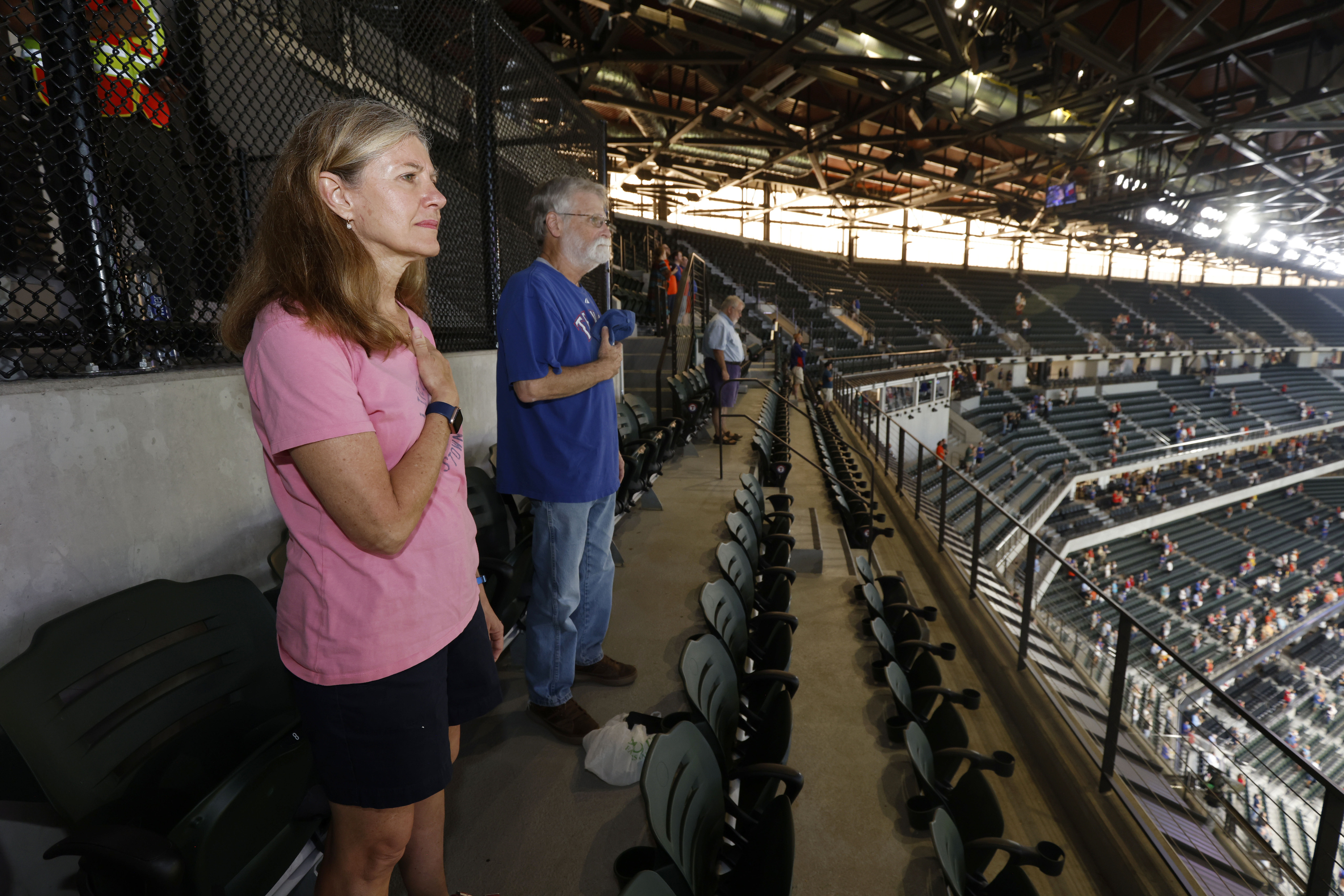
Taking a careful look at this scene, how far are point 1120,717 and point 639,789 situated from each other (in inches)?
71.4

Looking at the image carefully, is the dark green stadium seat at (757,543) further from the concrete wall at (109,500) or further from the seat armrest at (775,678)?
the concrete wall at (109,500)

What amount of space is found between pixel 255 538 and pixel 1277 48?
13.8m

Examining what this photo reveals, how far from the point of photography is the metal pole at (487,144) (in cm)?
299

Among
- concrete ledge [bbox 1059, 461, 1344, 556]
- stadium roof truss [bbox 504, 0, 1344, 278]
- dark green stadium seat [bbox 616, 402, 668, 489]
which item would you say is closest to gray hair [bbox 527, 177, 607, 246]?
dark green stadium seat [bbox 616, 402, 668, 489]

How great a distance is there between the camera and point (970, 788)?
1.97 meters

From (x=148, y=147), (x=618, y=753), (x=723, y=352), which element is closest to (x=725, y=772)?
(x=618, y=753)

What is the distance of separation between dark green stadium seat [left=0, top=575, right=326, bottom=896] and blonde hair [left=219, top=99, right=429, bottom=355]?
0.62m

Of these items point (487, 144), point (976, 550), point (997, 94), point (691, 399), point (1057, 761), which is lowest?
point (1057, 761)

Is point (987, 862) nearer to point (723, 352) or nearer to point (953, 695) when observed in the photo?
point (953, 695)

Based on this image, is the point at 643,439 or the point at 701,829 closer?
the point at 701,829

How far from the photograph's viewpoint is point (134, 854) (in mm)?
856

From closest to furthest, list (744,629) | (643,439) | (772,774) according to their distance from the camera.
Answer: (772,774), (744,629), (643,439)

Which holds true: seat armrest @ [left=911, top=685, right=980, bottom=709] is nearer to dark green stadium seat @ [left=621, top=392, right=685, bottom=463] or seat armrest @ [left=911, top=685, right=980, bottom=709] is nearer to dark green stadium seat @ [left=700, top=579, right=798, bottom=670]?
dark green stadium seat @ [left=700, top=579, right=798, bottom=670]

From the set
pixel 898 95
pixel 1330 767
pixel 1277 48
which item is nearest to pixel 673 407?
pixel 898 95
